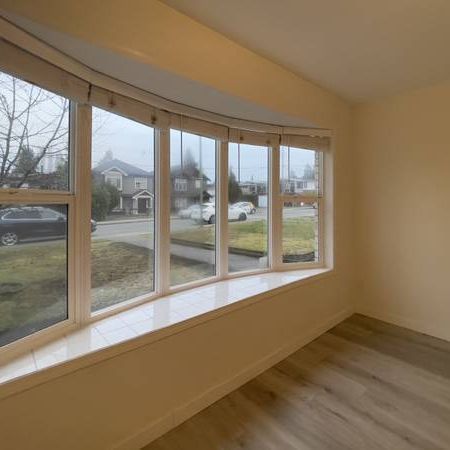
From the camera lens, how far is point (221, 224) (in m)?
2.47

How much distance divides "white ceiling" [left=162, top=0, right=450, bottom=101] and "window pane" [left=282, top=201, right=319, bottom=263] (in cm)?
124

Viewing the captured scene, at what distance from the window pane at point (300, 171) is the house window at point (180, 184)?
3.58ft

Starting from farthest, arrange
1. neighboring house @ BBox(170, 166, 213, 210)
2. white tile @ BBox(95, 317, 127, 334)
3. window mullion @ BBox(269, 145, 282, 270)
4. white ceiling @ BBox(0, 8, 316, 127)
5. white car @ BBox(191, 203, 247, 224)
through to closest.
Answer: window mullion @ BBox(269, 145, 282, 270), white car @ BBox(191, 203, 247, 224), neighboring house @ BBox(170, 166, 213, 210), white tile @ BBox(95, 317, 127, 334), white ceiling @ BBox(0, 8, 316, 127)

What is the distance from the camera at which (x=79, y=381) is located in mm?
1291

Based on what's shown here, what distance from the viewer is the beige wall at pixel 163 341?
1.21m

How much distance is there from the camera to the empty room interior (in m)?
1.35

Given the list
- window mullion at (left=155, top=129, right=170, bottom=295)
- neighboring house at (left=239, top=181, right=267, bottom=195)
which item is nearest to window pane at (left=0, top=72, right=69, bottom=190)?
window mullion at (left=155, top=129, right=170, bottom=295)

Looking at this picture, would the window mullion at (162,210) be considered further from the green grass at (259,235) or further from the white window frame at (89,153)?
the green grass at (259,235)

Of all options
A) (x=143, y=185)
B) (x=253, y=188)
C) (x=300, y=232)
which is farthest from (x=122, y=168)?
(x=300, y=232)

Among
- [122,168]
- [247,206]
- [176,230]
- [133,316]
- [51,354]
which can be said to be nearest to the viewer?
[51,354]

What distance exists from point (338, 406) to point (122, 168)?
2.15 metres

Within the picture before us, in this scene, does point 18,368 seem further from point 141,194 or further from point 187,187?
point 187,187

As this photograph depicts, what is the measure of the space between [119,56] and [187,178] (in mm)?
1027

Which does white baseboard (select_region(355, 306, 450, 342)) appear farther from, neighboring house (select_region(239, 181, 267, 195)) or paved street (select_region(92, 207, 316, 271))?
neighboring house (select_region(239, 181, 267, 195))
